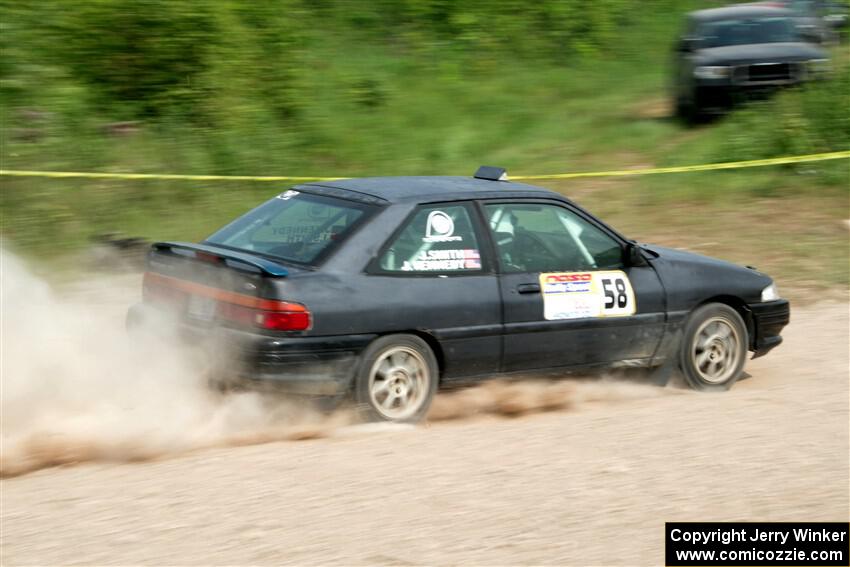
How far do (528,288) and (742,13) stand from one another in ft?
42.2

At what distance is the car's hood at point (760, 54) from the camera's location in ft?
57.0

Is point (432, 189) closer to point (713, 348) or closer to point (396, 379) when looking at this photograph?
point (396, 379)

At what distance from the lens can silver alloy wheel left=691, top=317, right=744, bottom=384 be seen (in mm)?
8250

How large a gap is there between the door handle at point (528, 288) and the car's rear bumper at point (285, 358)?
3.56 feet

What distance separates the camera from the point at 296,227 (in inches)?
286

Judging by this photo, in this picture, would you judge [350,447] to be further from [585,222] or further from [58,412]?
[585,222]

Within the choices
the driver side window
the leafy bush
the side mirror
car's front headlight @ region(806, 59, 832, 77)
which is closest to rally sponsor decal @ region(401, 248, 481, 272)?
the driver side window

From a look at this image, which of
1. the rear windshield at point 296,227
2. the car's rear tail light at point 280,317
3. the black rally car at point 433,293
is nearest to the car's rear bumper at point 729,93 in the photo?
the black rally car at point 433,293

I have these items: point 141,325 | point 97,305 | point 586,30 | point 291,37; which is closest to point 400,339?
point 141,325

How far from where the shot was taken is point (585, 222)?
25.9 ft

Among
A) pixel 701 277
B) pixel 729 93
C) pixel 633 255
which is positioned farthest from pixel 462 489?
pixel 729 93

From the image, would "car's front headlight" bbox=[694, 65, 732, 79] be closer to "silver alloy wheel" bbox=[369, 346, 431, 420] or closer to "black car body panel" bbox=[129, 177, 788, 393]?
"black car body panel" bbox=[129, 177, 788, 393]

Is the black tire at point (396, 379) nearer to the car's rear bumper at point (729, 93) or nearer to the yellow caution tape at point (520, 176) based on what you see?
the yellow caution tape at point (520, 176)

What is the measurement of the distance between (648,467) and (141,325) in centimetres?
311
